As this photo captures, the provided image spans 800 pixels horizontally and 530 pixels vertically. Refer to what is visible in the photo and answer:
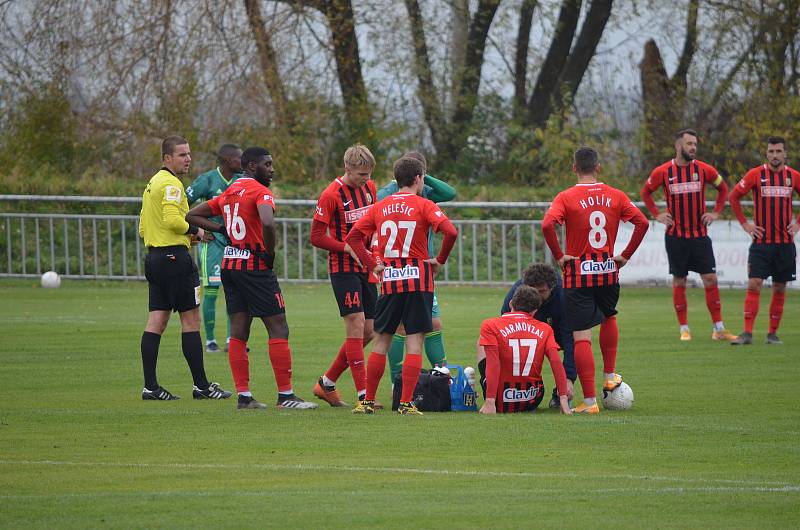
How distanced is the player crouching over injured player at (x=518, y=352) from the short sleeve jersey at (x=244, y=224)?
179 cm

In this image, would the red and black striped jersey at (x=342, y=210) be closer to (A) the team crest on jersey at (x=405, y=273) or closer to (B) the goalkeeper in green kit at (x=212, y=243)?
(A) the team crest on jersey at (x=405, y=273)

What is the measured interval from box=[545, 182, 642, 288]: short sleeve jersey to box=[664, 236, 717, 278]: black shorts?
5.52 m

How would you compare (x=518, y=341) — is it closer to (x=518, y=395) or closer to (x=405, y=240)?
(x=518, y=395)

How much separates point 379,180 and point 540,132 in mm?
3585

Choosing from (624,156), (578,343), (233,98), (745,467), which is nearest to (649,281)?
(624,156)

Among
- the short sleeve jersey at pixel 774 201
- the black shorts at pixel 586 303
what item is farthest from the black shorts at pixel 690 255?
the black shorts at pixel 586 303

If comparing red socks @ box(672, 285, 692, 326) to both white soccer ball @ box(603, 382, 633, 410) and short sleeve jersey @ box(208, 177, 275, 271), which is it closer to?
white soccer ball @ box(603, 382, 633, 410)

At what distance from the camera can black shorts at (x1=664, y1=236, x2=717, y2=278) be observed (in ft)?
50.8

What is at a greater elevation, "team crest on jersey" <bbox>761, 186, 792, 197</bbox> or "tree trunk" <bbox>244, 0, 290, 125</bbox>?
"tree trunk" <bbox>244, 0, 290, 125</bbox>

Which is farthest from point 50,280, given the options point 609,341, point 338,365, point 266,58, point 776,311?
point 609,341

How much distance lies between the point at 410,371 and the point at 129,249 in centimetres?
1531

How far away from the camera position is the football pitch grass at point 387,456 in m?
6.65

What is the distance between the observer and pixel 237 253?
33.3ft

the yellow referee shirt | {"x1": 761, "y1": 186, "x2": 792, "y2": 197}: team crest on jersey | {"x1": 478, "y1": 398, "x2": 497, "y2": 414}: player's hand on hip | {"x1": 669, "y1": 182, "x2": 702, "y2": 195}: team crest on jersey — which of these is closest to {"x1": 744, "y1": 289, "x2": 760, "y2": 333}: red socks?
{"x1": 761, "y1": 186, "x2": 792, "y2": 197}: team crest on jersey
